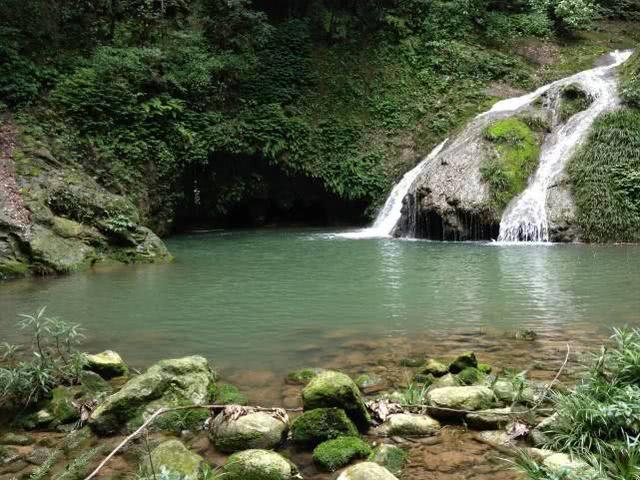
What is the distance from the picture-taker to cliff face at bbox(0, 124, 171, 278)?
10641mm

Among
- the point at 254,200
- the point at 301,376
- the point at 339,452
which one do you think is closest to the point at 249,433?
the point at 339,452

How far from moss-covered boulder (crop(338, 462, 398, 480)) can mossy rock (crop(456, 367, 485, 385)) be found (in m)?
1.56

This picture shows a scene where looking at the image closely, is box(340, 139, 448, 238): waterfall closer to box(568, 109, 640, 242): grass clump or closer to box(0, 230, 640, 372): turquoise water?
box(0, 230, 640, 372): turquoise water

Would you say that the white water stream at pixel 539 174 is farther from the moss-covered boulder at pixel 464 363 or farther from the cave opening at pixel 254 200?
the moss-covered boulder at pixel 464 363

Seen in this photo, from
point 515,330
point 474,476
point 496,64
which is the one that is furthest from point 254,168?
point 474,476

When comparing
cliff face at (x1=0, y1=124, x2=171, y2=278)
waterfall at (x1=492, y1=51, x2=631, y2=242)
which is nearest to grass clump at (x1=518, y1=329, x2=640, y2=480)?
cliff face at (x1=0, y1=124, x2=171, y2=278)

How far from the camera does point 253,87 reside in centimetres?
1997

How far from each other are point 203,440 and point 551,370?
297 centimetres

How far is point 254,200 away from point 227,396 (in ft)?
53.7

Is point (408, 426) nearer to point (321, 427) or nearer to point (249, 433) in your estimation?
point (321, 427)

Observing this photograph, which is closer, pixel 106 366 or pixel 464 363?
pixel 464 363

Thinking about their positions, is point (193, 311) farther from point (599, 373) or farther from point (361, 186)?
point (361, 186)

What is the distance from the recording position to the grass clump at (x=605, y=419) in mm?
2912

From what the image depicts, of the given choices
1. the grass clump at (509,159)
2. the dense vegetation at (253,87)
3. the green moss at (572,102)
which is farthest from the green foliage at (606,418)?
the green moss at (572,102)
